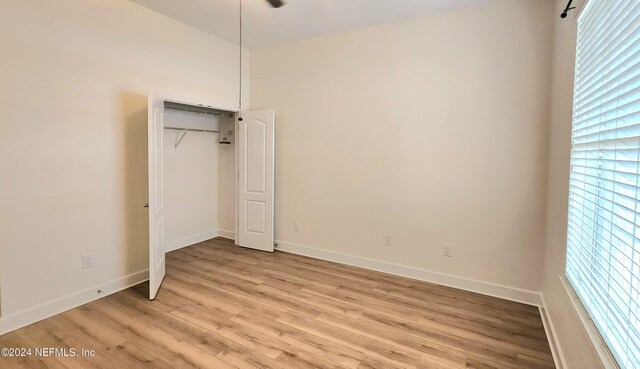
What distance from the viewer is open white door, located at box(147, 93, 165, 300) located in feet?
9.52

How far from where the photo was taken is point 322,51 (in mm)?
4070

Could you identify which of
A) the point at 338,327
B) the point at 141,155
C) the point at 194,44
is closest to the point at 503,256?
the point at 338,327

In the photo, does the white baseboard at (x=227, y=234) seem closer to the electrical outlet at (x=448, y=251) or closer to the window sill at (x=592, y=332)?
the electrical outlet at (x=448, y=251)

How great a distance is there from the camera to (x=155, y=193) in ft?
9.88

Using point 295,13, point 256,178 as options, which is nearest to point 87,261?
point 256,178

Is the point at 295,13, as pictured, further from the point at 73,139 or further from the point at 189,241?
the point at 189,241

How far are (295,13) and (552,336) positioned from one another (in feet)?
12.6

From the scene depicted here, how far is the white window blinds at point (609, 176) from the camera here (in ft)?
3.82

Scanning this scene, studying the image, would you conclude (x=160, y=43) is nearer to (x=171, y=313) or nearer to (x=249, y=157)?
(x=249, y=157)

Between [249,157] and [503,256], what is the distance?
3.42 meters

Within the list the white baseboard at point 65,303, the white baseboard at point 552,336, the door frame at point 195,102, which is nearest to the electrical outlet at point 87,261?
the white baseboard at point 65,303

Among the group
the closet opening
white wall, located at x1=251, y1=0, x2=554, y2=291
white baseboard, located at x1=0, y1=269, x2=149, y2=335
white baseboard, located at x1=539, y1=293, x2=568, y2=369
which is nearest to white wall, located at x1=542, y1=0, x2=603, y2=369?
white baseboard, located at x1=539, y1=293, x2=568, y2=369

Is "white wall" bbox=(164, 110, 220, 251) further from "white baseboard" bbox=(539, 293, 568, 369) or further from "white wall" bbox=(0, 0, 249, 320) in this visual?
"white baseboard" bbox=(539, 293, 568, 369)

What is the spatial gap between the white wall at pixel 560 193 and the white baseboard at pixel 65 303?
3.79 metres
